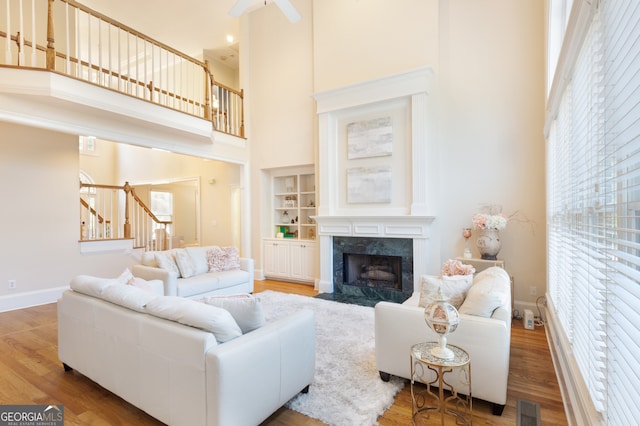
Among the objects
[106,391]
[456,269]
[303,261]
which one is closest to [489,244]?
[456,269]

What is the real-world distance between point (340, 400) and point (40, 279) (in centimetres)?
522

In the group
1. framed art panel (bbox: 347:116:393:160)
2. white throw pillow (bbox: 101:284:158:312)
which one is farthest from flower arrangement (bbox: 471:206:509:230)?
white throw pillow (bbox: 101:284:158:312)

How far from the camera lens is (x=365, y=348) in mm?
3072

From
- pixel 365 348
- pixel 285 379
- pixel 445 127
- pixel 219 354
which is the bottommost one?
pixel 365 348

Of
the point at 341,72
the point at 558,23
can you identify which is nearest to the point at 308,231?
the point at 341,72

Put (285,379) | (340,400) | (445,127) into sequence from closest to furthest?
(285,379) → (340,400) → (445,127)

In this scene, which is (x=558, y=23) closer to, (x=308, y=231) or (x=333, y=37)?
(x=333, y=37)

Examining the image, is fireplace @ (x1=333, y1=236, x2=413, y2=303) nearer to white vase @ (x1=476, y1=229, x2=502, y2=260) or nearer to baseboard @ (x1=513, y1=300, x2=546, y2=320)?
white vase @ (x1=476, y1=229, x2=502, y2=260)

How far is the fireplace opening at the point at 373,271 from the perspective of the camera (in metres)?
5.07

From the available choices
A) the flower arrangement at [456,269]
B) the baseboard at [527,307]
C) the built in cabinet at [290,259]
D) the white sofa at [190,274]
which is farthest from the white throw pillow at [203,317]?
the built in cabinet at [290,259]

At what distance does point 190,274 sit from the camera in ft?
15.1

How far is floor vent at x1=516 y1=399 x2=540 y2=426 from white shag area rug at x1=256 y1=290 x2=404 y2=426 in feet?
2.82

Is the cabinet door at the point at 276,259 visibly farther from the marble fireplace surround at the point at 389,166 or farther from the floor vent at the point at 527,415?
the floor vent at the point at 527,415

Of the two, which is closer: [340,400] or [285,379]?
[285,379]
